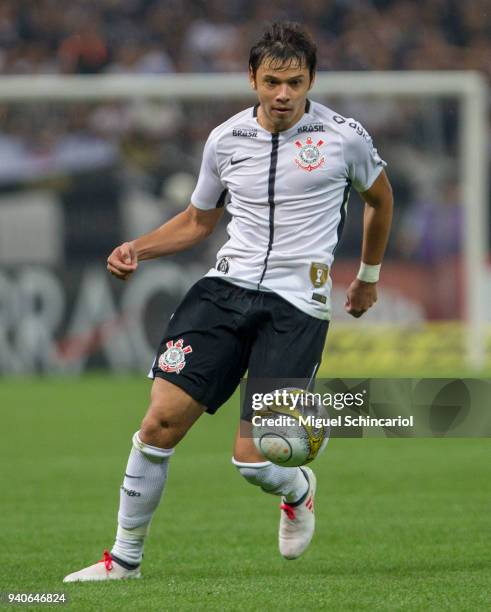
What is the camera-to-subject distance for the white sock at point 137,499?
572 cm

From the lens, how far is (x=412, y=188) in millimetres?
16562

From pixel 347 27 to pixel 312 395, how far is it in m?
14.7

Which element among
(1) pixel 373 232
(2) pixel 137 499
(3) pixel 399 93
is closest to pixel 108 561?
(2) pixel 137 499

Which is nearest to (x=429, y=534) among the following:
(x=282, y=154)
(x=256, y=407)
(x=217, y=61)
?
(x=256, y=407)

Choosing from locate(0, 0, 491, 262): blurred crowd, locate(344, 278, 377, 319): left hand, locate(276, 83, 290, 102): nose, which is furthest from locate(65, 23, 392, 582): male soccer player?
locate(0, 0, 491, 262): blurred crowd

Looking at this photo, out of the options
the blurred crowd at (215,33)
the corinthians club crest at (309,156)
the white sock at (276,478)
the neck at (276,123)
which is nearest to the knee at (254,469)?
the white sock at (276,478)

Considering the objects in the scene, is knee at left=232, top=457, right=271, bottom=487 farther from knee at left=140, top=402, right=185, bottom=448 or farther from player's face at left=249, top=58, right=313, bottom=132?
player's face at left=249, top=58, right=313, bottom=132

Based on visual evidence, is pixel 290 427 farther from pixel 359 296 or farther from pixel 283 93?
pixel 283 93

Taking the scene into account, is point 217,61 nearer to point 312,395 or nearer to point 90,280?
point 90,280

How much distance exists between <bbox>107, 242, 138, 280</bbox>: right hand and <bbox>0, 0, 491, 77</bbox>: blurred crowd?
527 inches

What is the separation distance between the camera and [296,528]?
6027 millimetres

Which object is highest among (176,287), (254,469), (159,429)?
(159,429)

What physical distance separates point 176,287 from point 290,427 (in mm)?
10836

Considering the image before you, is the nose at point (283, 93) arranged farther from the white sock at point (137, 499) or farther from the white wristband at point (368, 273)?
the white sock at point (137, 499)
